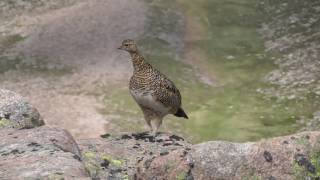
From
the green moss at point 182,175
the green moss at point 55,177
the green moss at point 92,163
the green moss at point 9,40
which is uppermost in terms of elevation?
the green moss at point 9,40

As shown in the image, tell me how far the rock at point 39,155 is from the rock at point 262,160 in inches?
62.6

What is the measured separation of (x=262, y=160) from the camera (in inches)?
294

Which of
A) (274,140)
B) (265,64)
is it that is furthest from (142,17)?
(274,140)

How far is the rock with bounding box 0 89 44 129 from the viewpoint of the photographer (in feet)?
31.0

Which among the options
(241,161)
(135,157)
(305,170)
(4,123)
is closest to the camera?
(305,170)

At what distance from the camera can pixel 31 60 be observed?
28.6m

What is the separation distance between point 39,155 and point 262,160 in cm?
264

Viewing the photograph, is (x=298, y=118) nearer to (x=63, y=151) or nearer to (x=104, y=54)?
(x=104, y=54)

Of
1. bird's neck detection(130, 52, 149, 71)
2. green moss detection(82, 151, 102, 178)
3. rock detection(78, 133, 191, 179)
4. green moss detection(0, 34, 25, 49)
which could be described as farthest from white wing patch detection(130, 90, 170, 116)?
green moss detection(0, 34, 25, 49)

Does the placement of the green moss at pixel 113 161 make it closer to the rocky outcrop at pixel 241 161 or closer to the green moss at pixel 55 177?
the rocky outcrop at pixel 241 161

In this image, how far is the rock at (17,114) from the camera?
946 centimetres

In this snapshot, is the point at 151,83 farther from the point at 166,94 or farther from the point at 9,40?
the point at 9,40

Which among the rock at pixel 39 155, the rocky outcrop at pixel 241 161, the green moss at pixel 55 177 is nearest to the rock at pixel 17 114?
the rock at pixel 39 155

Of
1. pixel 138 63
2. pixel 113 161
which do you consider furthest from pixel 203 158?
pixel 138 63
